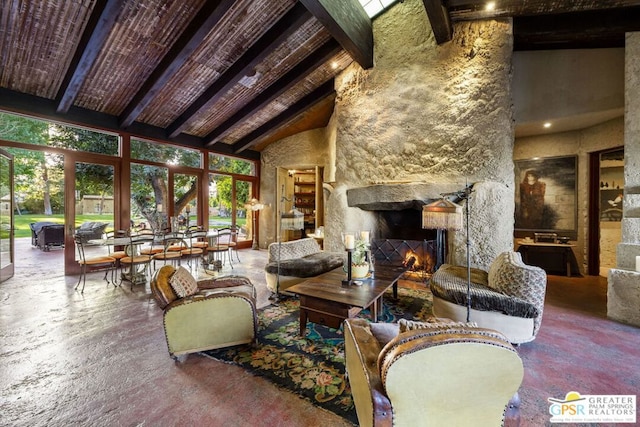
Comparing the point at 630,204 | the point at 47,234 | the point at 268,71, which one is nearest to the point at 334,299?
the point at 630,204

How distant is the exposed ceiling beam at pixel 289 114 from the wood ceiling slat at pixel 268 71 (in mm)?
1083

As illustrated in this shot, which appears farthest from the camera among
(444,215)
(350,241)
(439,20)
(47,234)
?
(47,234)

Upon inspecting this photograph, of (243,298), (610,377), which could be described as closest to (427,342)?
(243,298)

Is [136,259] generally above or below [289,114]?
below

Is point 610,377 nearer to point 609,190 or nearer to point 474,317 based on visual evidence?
point 474,317

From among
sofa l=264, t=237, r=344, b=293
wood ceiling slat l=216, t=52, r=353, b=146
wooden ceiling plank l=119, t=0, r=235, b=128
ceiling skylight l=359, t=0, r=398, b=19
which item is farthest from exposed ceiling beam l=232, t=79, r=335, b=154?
sofa l=264, t=237, r=344, b=293

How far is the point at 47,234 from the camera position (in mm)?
7844

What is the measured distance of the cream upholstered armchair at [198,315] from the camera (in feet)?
7.18

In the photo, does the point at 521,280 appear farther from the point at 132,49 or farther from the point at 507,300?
the point at 132,49

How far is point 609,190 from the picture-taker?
16.1 feet

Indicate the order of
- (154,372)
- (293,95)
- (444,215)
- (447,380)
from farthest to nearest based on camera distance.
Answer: (293,95), (444,215), (154,372), (447,380)

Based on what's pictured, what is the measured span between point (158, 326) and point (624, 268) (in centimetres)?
549

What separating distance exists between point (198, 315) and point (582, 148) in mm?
7093

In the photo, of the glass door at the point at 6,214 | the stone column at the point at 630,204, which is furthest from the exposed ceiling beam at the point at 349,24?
the glass door at the point at 6,214
